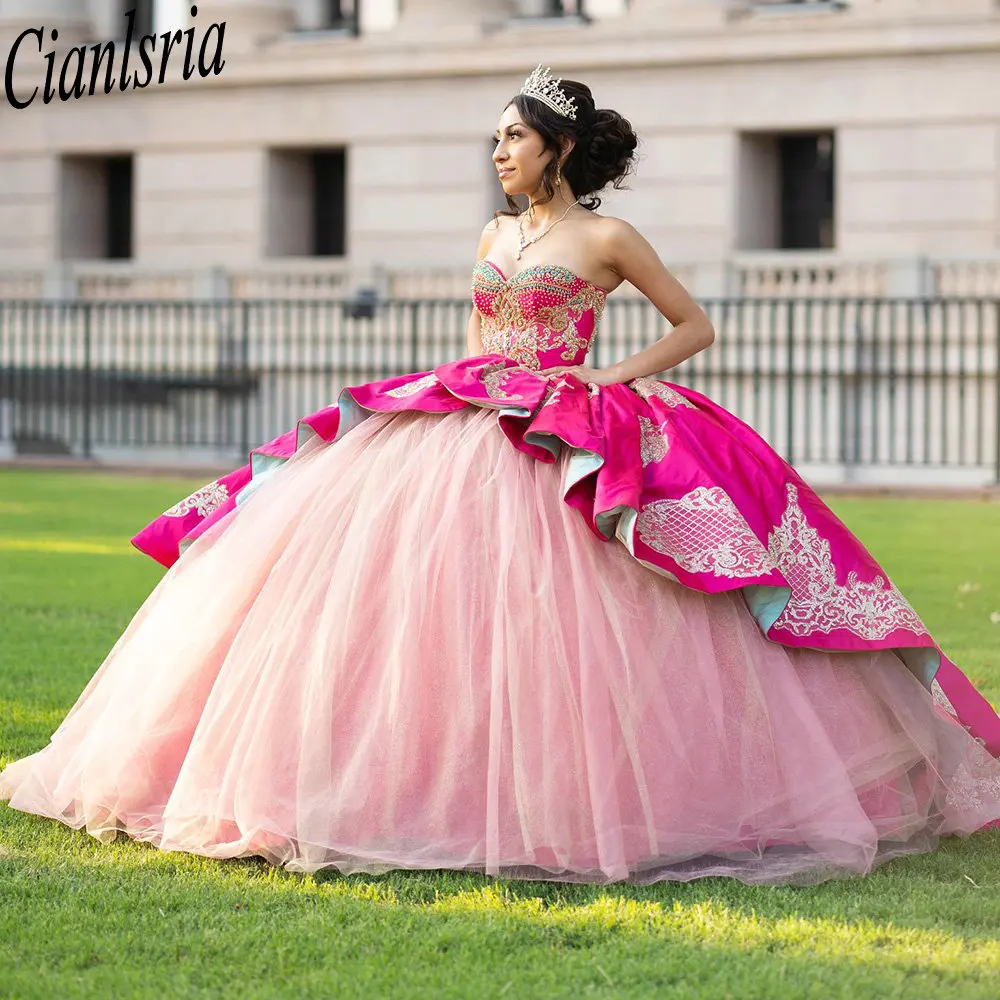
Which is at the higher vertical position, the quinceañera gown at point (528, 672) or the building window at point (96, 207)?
the building window at point (96, 207)

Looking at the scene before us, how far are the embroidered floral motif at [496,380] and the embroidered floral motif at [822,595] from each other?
0.76 metres

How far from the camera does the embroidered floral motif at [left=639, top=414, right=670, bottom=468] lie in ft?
15.0

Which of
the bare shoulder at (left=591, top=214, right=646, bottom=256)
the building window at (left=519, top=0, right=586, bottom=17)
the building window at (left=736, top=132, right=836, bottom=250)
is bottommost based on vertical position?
the bare shoulder at (left=591, top=214, right=646, bottom=256)

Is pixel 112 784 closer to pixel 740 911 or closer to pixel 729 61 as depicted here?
pixel 740 911

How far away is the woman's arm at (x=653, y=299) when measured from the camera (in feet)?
16.1

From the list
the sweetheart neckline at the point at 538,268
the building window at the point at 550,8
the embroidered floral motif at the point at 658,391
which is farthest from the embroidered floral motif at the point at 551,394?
the building window at the point at 550,8

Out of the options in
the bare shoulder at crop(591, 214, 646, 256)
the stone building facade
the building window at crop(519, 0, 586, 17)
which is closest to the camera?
the bare shoulder at crop(591, 214, 646, 256)

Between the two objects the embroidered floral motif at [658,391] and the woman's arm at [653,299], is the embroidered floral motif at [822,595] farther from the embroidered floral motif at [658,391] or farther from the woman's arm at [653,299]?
the woman's arm at [653,299]

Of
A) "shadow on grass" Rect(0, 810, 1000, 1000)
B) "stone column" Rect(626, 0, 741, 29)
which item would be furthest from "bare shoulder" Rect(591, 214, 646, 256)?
"stone column" Rect(626, 0, 741, 29)

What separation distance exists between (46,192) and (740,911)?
24823 mm

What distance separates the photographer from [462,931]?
12.1 feet

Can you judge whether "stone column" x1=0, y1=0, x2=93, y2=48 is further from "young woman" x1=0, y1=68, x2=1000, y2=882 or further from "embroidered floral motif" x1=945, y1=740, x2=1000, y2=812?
"embroidered floral motif" x1=945, y1=740, x2=1000, y2=812

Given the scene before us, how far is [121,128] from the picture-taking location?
26500mm

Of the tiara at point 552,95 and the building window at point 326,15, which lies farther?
the building window at point 326,15
